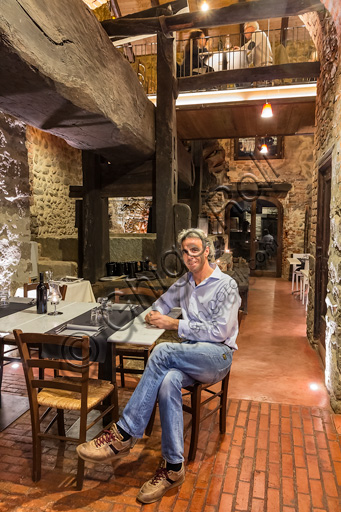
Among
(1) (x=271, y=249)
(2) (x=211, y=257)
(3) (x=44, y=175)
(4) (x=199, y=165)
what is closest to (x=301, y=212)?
(1) (x=271, y=249)

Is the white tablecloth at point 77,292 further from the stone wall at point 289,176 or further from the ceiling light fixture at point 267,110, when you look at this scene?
the stone wall at point 289,176

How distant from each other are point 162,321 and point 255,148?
9.95 meters

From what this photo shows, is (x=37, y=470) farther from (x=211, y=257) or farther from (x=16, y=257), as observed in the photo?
(x=16, y=257)

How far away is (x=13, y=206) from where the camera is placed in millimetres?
4871

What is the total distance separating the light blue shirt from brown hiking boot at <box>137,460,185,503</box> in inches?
29.0

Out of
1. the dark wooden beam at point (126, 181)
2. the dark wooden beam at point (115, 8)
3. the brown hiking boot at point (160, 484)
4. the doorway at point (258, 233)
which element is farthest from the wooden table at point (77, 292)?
the doorway at point (258, 233)

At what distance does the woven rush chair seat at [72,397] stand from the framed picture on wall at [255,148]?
33.0 feet

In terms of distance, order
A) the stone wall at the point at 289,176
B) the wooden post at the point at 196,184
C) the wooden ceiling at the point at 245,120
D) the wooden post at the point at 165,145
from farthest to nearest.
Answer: the stone wall at the point at 289,176 < the wooden post at the point at 196,184 < the wooden ceiling at the point at 245,120 < the wooden post at the point at 165,145

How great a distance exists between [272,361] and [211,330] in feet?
7.23

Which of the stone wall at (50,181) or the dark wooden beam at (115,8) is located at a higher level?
Answer: the dark wooden beam at (115,8)

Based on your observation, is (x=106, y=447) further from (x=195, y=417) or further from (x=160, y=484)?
(x=195, y=417)

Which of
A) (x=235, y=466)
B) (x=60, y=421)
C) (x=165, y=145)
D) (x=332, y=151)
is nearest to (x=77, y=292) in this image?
(x=165, y=145)

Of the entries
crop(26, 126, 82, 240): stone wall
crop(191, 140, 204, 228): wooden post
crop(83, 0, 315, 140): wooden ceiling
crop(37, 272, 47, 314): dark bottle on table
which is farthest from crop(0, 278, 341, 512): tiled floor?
crop(26, 126, 82, 240): stone wall

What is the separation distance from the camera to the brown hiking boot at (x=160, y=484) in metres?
2.00
